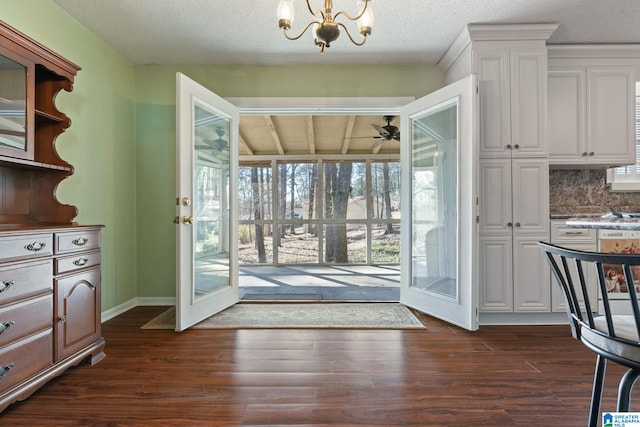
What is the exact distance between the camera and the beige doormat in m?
2.78

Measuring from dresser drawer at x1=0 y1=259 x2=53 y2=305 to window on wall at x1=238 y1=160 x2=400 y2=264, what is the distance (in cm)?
520

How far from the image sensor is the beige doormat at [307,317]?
109 inches

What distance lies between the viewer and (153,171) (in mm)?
3410

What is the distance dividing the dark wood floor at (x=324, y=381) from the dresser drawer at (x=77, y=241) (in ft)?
2.50

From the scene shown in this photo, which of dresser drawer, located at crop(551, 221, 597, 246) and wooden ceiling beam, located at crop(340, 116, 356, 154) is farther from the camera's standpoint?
wooden ceiling beam, located at crop(340, 116, 356, 154)

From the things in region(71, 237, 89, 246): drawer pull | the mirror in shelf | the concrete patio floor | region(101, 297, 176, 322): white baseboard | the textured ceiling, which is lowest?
the concrete patio floor

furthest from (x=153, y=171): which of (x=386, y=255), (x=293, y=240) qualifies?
(x=386, y=255)

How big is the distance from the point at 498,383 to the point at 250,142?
5849 millimetres

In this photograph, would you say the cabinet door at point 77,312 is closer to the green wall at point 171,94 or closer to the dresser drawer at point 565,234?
the green wall at point 171,94

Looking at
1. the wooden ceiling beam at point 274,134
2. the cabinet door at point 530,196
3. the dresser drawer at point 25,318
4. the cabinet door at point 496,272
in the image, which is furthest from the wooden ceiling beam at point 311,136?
the dresser drawer at point 25,318

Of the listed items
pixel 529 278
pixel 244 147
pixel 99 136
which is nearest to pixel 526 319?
pixel 529 278

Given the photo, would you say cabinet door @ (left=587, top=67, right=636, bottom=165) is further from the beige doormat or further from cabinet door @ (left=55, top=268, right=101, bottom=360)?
cabinet door @ (left=55, top=268, right=101, bottom=360)

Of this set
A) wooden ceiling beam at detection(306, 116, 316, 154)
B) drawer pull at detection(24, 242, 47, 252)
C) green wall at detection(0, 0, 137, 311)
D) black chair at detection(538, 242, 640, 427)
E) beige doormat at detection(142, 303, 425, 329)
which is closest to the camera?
black chair at detection(538, 242, 640, 427)

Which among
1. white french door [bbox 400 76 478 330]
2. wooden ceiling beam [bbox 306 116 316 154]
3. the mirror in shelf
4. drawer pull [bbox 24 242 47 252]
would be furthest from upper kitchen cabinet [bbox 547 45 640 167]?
the mirror in shelf
